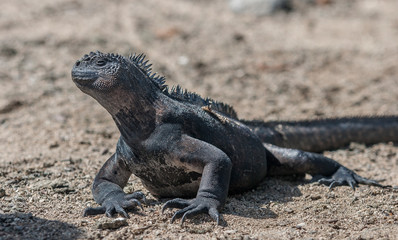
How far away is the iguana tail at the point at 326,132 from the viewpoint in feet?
22.7

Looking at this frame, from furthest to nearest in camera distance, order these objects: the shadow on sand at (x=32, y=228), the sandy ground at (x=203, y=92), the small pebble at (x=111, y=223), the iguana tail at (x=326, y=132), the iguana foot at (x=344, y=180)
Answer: the iguana tail at (x=326, y=132) < the iguana foot at (x=344, y=180) < the sandy ground at (x=203, y=92) < the small pebble at (x=111, y=223) < the shadow on sand at (x=32, y=228)

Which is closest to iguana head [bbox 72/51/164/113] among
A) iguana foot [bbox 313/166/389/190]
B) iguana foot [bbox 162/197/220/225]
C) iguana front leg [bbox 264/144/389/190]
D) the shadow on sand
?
iguana foot [bbox 162/197/220/225]

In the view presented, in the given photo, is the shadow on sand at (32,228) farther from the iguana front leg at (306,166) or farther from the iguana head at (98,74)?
the iguana front leg at (306,166)

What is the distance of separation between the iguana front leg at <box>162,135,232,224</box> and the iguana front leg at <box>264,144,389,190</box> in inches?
54.1

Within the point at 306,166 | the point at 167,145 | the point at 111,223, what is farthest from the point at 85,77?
the point at 306,166

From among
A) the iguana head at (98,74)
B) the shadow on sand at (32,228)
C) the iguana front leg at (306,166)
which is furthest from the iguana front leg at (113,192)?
the iguana front leg at (306,166)

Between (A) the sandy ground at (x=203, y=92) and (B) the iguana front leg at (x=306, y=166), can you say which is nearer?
(A) the sandy ground at (x=203, y=92)

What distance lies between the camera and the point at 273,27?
14.1 metres

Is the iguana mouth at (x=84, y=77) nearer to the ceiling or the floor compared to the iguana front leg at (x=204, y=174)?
nearer to the ceiling

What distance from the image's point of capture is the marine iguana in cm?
502

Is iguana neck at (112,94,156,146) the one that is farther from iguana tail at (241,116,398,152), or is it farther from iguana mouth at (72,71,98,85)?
iguana tail at (241,116,398,152)

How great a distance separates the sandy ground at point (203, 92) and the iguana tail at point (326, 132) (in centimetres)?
16

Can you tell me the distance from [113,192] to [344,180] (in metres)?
2.46

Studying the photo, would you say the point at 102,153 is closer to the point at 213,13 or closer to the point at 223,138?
the point at 223,138
